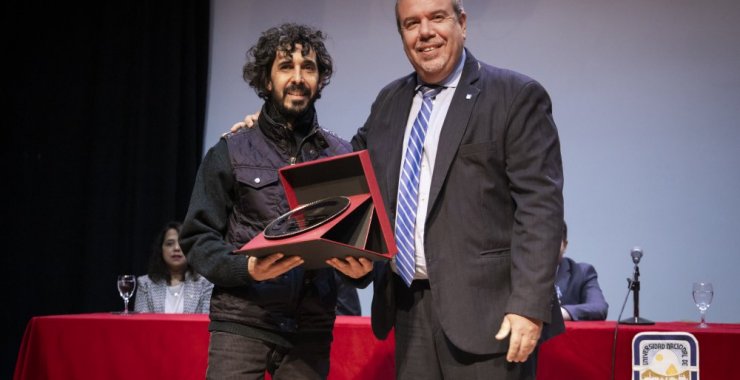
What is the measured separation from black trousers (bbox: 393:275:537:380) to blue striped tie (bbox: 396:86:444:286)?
0.06m

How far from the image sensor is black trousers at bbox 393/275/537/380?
1834 millimetres

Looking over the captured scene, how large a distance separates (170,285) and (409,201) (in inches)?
122

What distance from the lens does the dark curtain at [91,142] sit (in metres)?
5.33

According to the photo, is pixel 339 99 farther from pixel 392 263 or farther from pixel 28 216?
pixel 392 263

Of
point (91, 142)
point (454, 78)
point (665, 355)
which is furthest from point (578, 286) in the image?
point (91, 142)

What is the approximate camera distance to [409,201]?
6.42ft

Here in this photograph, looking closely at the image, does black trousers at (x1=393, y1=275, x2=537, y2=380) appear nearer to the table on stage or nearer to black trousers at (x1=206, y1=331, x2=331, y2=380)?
black trousers at (x1=206, y1=331, x2=331, y2=380)

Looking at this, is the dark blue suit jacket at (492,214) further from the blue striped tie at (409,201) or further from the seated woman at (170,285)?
the seated woman at (170,285)

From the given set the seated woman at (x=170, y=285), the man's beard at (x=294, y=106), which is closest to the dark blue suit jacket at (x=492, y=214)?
the man's beard at (x=294, y=106)

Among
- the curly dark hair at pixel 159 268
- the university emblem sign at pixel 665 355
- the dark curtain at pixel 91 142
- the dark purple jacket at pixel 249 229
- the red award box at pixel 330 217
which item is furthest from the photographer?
the dark curtain at pixel 91 142

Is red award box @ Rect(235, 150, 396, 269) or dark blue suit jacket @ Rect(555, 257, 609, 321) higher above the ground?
red award box @ Rect(235, 150, 396, 269)

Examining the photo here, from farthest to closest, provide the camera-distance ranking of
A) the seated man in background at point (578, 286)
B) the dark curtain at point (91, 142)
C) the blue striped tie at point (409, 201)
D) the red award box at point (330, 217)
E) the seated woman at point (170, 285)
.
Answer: the dark curtain at point (91, 142), the seated woman at point (170, 285), the seated man in background at point (578, 286), the blue striped tie at point (409, 201), the red award box at point (330, 217)

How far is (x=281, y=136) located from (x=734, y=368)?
179 centimetres

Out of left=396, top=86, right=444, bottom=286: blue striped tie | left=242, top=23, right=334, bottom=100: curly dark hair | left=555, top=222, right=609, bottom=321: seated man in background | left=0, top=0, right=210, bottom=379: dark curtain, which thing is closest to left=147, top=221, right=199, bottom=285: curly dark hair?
left=0, top=0, right=210, bottom=379: dark curtain
